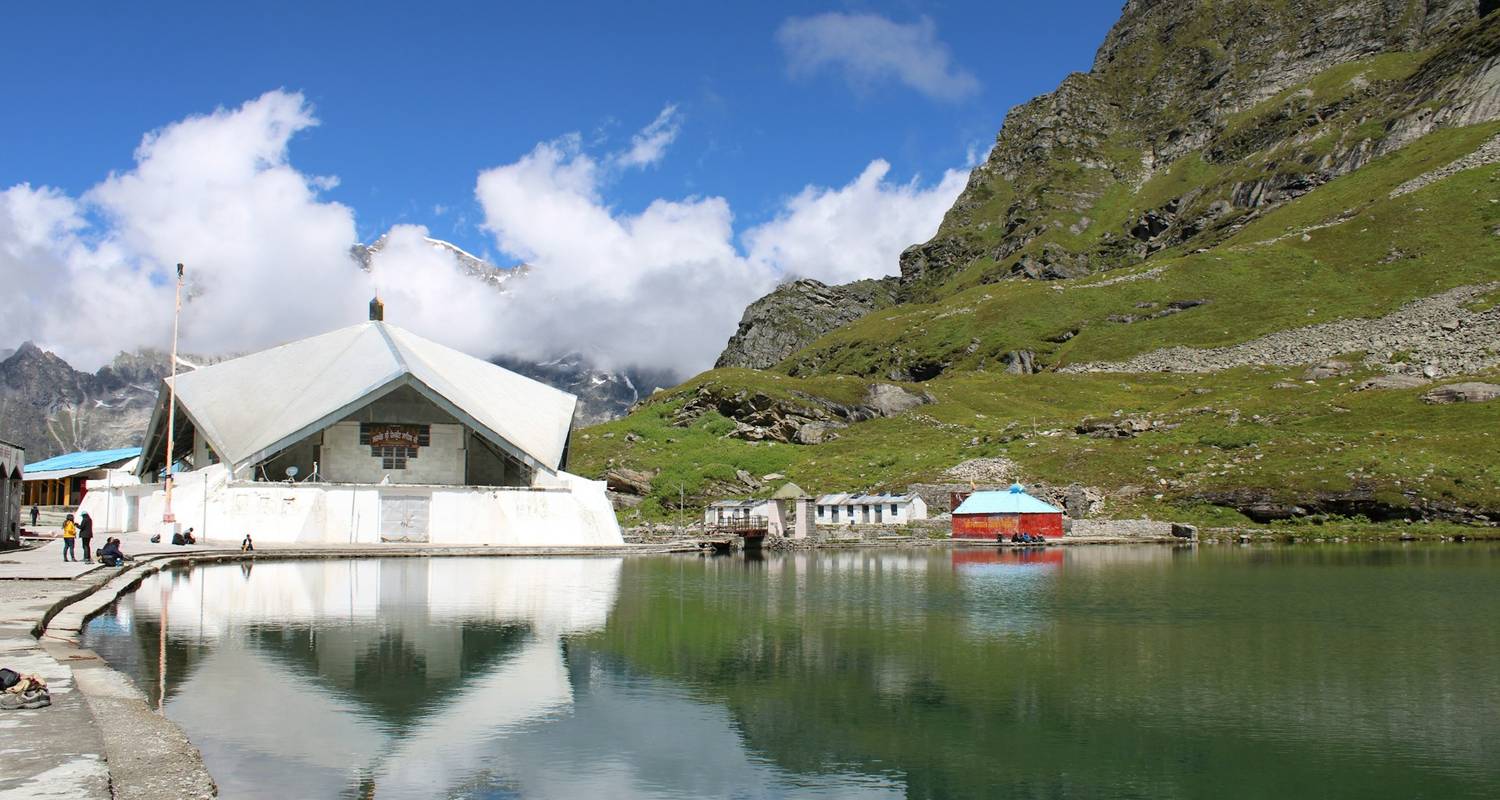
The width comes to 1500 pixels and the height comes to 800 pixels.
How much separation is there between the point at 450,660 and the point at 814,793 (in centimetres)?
851

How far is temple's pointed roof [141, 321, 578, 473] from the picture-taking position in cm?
4644

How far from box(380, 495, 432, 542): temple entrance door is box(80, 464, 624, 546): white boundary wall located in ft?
0.68

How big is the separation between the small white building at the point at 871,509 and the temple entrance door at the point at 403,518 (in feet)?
106

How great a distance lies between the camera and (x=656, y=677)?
55.5 feet

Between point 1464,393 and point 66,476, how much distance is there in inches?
3969

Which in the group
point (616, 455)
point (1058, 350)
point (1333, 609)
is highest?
point (1058, 350)

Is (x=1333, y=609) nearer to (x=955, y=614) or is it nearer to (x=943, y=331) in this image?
(x=955, y=614)

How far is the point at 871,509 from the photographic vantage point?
7438cm

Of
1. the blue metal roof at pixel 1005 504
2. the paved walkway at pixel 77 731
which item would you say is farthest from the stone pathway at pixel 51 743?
the blue metal roof at pixel 1005 504

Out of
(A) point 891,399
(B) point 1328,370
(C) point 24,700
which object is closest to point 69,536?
(C) point 24,700

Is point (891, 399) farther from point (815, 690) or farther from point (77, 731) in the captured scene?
point (77, 731)

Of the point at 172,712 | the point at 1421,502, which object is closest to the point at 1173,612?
the point at 172,712

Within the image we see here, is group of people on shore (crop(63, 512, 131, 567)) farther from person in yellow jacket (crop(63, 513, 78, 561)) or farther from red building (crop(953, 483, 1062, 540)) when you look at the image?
red building (crop(953, 483, 1062, 540))

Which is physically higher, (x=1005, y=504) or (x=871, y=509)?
(x=1005, y=504)
